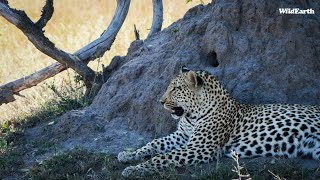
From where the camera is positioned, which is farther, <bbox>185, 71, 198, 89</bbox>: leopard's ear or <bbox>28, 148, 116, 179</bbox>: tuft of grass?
<bbox>185, 71, 198, 89</bbox>: leopard's ear

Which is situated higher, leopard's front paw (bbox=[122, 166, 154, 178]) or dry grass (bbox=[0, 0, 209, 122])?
dry grass (bbox=[0, 0, 209, 122])

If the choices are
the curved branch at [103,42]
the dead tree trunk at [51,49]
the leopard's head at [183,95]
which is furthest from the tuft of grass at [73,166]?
the curved branch at [103,42]

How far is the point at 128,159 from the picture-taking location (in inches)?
315

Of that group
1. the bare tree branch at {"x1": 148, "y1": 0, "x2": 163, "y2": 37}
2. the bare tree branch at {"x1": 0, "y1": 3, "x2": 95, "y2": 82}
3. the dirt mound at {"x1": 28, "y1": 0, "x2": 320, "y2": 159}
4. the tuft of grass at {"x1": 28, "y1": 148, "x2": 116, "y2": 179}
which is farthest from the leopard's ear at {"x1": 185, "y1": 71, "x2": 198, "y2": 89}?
the bare tree branch at {"x1": 148, "y1": 0, "x2": 163, "y2": 37}

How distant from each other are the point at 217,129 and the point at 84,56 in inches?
143

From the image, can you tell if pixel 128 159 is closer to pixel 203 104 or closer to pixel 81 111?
pixel 203 104

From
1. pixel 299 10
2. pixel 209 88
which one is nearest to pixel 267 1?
pixel 299 10

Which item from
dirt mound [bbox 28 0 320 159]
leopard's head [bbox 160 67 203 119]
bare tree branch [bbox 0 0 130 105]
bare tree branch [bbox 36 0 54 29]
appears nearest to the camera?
leopard's head [bbox 160 67 203 119]

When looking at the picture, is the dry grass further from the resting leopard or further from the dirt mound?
the resting leopard

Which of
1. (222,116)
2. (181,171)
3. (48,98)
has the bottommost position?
(181,171)

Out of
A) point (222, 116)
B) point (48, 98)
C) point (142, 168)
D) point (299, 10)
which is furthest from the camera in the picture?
point (48, 98)

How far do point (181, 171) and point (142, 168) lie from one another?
17.2 inches

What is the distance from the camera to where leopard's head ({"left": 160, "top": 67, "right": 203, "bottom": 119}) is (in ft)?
26.8

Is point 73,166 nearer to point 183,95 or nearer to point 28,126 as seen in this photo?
point 183,95
